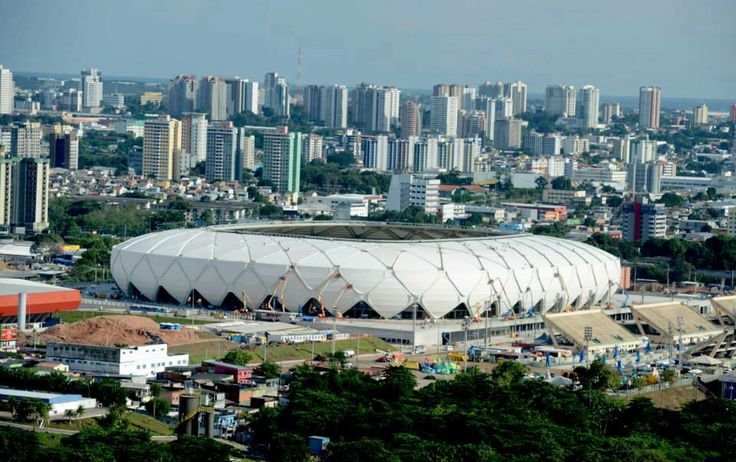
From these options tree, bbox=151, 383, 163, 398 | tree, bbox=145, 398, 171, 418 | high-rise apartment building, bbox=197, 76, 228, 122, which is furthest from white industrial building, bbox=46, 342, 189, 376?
high-rise apartment building, bbox=197, 76, 228, 122

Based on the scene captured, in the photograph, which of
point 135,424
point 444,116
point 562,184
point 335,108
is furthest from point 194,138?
point 135,424

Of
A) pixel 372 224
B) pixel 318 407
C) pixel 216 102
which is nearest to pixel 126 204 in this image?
pixel 372 224

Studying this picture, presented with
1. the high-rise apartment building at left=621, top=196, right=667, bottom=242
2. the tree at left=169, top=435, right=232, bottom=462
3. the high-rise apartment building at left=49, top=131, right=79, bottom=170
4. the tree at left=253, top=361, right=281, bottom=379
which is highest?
the high-rise apartment building at left=49, top=131, right=79, bottom=170

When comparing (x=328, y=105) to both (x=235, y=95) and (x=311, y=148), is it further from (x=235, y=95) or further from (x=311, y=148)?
(x=311, y=148)

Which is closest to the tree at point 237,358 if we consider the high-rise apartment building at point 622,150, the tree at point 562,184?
the tree at point 562,184

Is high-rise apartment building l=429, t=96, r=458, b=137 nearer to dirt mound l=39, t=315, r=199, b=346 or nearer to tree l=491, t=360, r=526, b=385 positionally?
dirt mound l=39, t=315, r=199, b=346

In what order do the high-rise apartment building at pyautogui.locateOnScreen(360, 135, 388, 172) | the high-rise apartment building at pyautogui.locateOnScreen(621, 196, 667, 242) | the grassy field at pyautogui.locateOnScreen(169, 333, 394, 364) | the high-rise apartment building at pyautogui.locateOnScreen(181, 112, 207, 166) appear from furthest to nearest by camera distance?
the high-rise apartment building at pyautogui.locateOnScreen(360, 135, 388, 172), the high-rise apartment building at pyautogui.locateOnScreen(181, 112, 207, 166), the high-rise apartment building at pyautogui.locateOnScreen(621, 196, 667, 242), the grassy field at pyautogui.locateOnScreen(169, 333, 394, 364)

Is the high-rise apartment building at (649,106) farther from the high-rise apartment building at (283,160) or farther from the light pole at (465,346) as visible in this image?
the light pole at (465,346)

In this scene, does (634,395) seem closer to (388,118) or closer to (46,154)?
(46,154)
